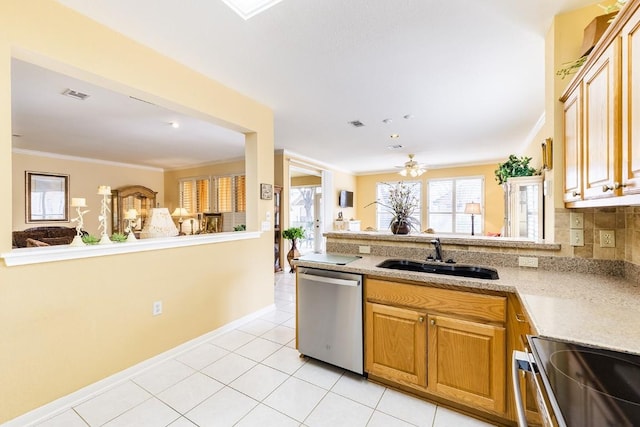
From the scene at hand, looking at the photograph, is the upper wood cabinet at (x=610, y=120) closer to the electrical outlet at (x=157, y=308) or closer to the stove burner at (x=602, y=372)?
the stove burner at (x=602, y=372)

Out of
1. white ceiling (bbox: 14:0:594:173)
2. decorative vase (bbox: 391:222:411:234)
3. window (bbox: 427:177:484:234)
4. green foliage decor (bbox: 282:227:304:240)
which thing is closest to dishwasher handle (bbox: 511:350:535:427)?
decorative vase (bbox: 391:222:411:234)

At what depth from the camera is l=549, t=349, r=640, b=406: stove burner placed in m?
0.74

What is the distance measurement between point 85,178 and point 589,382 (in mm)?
8333

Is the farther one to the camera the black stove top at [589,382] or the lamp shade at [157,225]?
the lamp shade at [157,225]

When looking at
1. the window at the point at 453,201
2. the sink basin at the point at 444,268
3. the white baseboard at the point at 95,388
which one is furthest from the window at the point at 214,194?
the window at the point at 453,201

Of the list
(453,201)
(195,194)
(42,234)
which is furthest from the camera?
(453,201)

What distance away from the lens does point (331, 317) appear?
7.00 feet

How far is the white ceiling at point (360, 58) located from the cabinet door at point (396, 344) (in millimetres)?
2022

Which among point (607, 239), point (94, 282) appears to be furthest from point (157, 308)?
point (607, 239)

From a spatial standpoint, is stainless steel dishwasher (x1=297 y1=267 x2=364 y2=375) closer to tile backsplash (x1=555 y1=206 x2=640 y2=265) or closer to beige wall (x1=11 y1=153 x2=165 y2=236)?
tile backsplash (x1=555 y1=206 x2=640 y2=265)

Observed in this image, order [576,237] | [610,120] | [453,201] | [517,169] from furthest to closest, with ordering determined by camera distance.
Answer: [453,201] < [517,169] < [576,237] < [610,120]

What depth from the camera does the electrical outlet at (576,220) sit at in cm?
180

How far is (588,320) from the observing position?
1.06 m

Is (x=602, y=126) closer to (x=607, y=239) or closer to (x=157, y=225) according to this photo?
(x=607, y=239)
